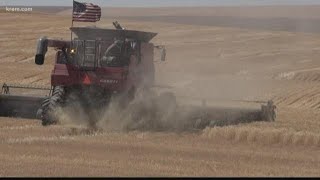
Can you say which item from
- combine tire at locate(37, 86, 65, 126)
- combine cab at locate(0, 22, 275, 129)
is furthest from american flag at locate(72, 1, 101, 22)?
combine tire at locate(37, 86, 65, 126)

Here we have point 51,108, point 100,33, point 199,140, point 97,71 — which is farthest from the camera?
point 100,33

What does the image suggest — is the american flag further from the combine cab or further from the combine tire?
the combine tire

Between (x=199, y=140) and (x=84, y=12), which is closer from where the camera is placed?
(x=199, y=140)

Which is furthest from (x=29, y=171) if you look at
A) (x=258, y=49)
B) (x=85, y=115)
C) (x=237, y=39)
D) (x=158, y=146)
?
(x=237, y=39)

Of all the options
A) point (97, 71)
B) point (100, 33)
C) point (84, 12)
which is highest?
point (84, 12)

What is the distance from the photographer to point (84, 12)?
717 inches

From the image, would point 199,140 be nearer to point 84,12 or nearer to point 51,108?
point 51,108

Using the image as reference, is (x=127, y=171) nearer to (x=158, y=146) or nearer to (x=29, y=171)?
(x=29, y=171)

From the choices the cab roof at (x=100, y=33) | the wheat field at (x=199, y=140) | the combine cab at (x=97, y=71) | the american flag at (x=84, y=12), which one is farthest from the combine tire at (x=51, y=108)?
the american flag at (x=84, y=12)

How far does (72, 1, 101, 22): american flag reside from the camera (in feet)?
59.2

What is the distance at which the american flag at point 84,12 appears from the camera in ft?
59.2

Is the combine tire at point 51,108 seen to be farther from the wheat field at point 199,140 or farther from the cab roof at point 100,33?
the cab roof at point 100,33

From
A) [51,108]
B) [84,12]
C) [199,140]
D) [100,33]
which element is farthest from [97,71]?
[84,12]

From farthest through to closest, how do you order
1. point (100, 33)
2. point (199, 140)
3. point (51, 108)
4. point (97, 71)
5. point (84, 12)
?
1. point (84, 12)
2. point (100, 33)
3. point (97, 71)
4. point (51, 108)
5. point (199, 140)
